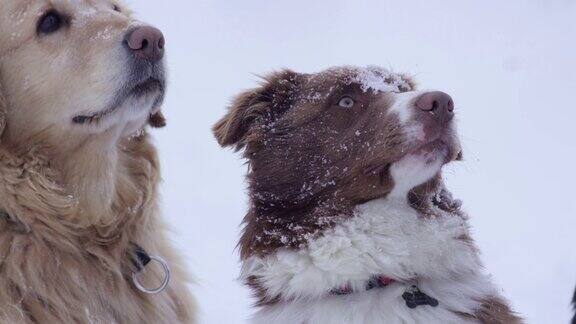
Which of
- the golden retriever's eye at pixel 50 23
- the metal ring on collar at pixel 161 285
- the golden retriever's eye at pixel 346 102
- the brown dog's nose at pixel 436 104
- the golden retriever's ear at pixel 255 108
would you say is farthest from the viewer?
the golden retriever's ear at pixel 255 108

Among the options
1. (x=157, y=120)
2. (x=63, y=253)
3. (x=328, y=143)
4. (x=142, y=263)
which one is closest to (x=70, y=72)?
(x=157, y=120)

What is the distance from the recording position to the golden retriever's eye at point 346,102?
468cm

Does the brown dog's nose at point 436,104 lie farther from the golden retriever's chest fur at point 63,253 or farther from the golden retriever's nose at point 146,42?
the golden retriever's chest fur at point 63,253

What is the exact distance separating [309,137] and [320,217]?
585 millimetres

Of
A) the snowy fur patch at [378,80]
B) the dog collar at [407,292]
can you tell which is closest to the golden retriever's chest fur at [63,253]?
the dog collar at [407,292]

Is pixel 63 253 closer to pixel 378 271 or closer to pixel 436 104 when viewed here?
pixel 378 271

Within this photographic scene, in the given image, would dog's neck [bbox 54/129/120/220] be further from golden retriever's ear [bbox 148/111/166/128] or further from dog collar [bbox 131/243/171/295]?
golden retriever's ear [bbox 148/111/166/128]

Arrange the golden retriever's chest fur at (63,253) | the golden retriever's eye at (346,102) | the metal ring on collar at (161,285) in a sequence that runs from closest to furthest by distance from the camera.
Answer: the golden retriever's chest fur at (63,253) < the metal ring on collar at (161,285) < the golden retriever's eye at (346,102)

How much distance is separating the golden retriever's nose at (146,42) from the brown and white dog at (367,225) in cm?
95

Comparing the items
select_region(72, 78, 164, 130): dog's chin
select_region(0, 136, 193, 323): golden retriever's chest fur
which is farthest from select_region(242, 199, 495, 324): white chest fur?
select_region(72, 78, 164, 130): dog's chin

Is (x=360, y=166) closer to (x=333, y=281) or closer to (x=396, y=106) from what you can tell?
(x=396, y=106)

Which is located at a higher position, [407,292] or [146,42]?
[146,42]

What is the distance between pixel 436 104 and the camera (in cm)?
416

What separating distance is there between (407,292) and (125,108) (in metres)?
1.81
